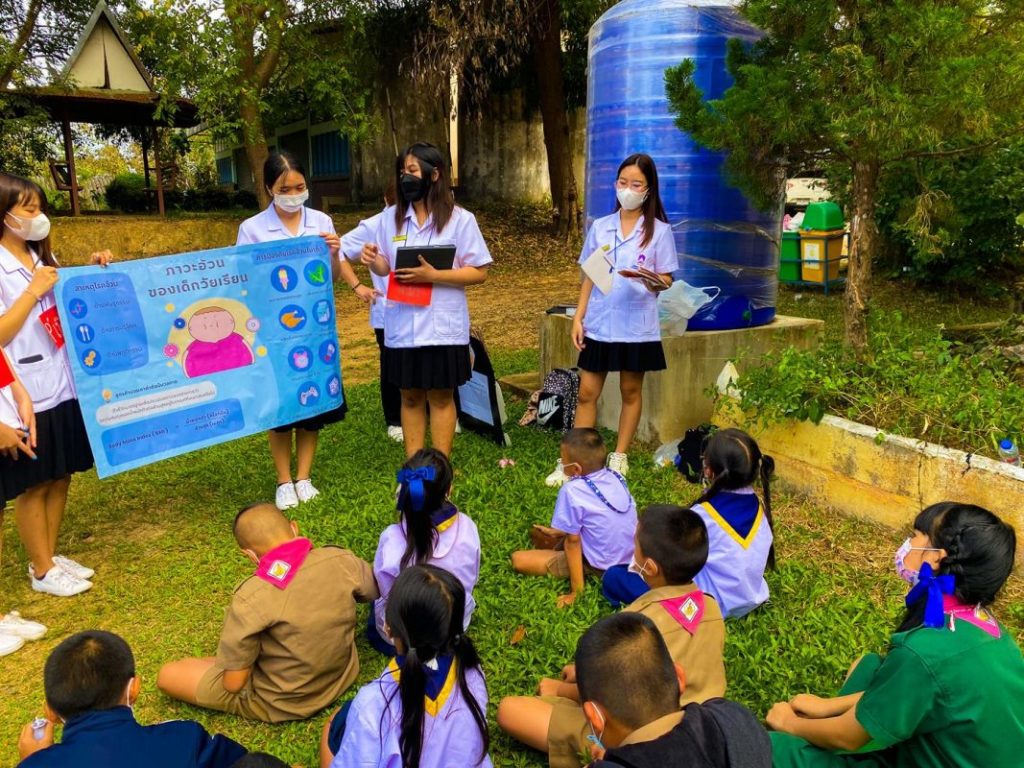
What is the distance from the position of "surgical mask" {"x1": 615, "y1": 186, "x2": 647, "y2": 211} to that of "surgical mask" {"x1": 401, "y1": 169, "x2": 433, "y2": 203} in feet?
3.51

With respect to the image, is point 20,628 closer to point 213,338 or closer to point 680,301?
point 213,338

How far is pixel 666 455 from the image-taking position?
16.8 ft

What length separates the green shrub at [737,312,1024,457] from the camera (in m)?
3.94

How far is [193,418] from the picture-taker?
4250mm

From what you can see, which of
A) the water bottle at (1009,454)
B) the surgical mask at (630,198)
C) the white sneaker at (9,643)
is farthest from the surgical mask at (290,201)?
the water bottle at (1009,454)

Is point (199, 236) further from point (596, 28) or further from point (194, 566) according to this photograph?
point (194, 566)

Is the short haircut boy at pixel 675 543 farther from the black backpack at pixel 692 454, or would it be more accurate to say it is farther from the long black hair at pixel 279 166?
the long black hair at pixel 279 166

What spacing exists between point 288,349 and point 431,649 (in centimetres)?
273

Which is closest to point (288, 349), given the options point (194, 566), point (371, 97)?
point (194, 566)

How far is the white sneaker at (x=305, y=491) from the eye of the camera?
473 centimetres

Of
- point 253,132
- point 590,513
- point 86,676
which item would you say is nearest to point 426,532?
point 590,513

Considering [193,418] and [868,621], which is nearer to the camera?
[868,621]

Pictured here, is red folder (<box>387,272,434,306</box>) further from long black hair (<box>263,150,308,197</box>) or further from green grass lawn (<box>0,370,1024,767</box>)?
green grass lawn (<box>0,370,1024,767</box>)

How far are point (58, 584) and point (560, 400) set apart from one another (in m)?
3.25
